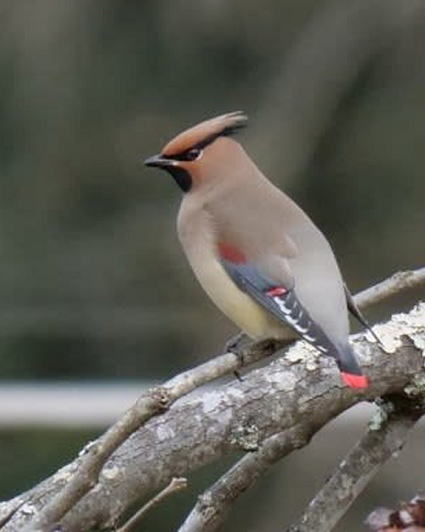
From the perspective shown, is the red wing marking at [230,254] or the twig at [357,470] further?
the red wing marking at [230,254]

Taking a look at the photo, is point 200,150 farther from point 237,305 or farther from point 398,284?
point 398,284

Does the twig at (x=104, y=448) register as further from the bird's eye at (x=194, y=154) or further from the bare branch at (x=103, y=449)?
the bird's eye at (x=194, y=154)

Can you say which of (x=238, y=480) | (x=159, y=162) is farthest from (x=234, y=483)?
(x=159, y=162)

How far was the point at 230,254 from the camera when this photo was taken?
164 inches

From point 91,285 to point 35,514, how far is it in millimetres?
9027

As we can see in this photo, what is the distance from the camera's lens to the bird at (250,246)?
3.86 metres

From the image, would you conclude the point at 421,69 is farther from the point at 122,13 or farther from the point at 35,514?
the point at 35,514

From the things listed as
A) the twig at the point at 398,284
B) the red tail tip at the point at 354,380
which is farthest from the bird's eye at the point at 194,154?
the red tail tip at the point at 354,380

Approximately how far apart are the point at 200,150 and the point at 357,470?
1184mm

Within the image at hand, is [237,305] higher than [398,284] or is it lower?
lower

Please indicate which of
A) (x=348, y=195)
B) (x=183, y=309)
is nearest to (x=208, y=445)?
(x=183, y=309)

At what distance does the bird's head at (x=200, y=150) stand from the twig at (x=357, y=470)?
97cm

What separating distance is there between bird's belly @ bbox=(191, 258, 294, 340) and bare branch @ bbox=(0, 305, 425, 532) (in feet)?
1.32

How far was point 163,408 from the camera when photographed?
2805mm
